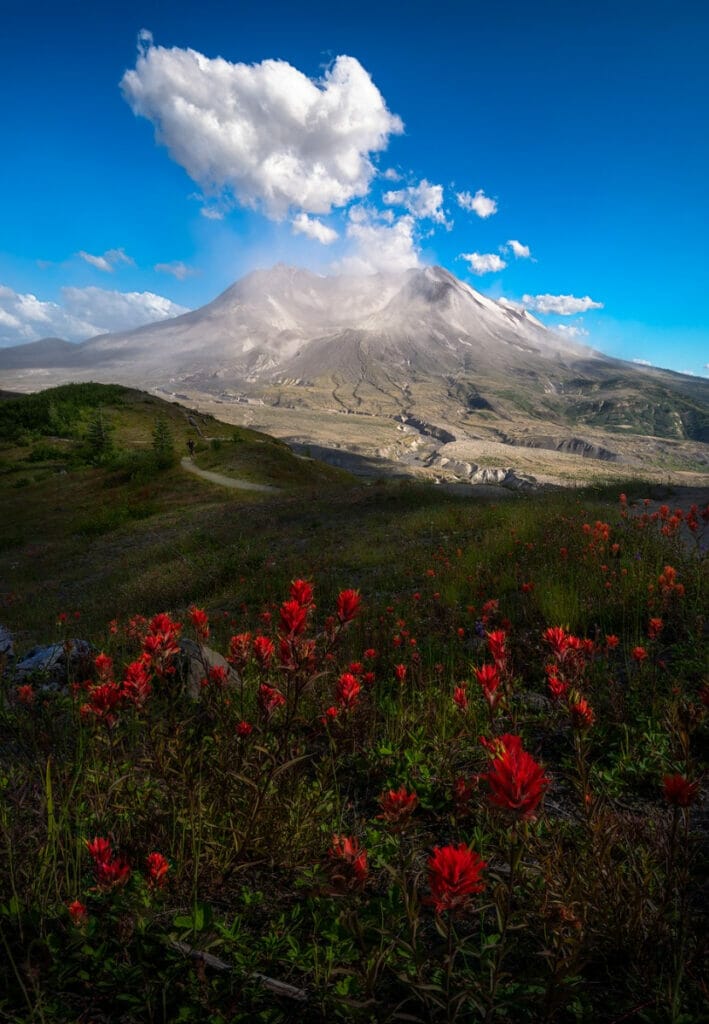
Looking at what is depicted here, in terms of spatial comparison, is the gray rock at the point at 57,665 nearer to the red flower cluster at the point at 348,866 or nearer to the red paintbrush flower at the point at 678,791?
the red flower cluster at the point at 348,866

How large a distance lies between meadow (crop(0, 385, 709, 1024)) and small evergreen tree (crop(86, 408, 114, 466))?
97.9ft

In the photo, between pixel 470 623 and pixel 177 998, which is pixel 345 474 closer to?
pixel 470 623

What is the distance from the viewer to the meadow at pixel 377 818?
57.1 inches

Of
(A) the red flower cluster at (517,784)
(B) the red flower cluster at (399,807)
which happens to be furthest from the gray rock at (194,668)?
(A) the red flower cluster at (517,784)

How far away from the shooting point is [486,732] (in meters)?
3.07

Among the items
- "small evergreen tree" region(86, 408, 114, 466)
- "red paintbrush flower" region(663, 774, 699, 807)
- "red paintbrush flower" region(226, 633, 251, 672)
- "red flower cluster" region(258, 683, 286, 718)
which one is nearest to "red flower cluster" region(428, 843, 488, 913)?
"red paintbrush flower" region(663, 774, 699, 807)

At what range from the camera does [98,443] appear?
108ft

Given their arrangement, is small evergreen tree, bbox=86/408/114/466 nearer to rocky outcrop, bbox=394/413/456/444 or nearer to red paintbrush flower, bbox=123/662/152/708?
red paintbrush flower, bbox=123/662/152/708

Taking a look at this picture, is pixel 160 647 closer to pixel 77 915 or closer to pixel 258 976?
pixel 77 915

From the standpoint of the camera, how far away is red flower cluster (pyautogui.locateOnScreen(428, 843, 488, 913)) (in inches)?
44.4

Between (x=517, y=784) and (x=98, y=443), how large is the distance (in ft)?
120

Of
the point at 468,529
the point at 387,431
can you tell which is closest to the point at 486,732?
the point at 468,529

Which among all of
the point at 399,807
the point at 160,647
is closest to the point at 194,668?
the point at 160,647

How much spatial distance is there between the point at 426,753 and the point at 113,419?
42.2m
